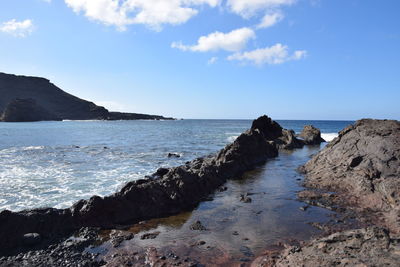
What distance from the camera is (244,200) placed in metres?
13.5

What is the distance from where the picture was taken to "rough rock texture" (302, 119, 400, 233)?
12.0m

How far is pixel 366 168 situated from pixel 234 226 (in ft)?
27.3

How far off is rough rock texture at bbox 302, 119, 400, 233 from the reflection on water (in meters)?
2.00

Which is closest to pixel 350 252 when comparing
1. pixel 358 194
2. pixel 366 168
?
pixel 358 194

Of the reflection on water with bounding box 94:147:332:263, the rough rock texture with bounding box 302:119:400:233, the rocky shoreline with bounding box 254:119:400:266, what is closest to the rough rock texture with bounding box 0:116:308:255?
the reflection on water with bounding box 94:147:332:263

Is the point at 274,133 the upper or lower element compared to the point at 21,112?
lower

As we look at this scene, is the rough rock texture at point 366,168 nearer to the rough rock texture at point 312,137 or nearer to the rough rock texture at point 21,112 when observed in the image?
the rough rock texture at point 312,137

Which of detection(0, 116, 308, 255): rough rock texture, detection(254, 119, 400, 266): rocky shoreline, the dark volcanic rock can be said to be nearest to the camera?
detection(254, 119, 400, 266): rocky shoreline

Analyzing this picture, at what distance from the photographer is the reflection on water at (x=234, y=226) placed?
859 centimetres

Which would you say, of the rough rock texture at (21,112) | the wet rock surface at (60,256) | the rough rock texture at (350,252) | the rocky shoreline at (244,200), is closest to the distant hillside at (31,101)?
the rough rock texture at (21,112)

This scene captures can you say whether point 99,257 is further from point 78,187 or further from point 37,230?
point 78,187

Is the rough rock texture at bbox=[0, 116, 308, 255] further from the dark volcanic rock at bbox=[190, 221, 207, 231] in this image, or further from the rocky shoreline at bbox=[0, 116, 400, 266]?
the dark volcanic rock at bbox=[190, 221, 207, 231]

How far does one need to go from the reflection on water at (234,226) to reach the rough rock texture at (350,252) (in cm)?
163

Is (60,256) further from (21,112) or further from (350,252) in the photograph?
(21,112)
